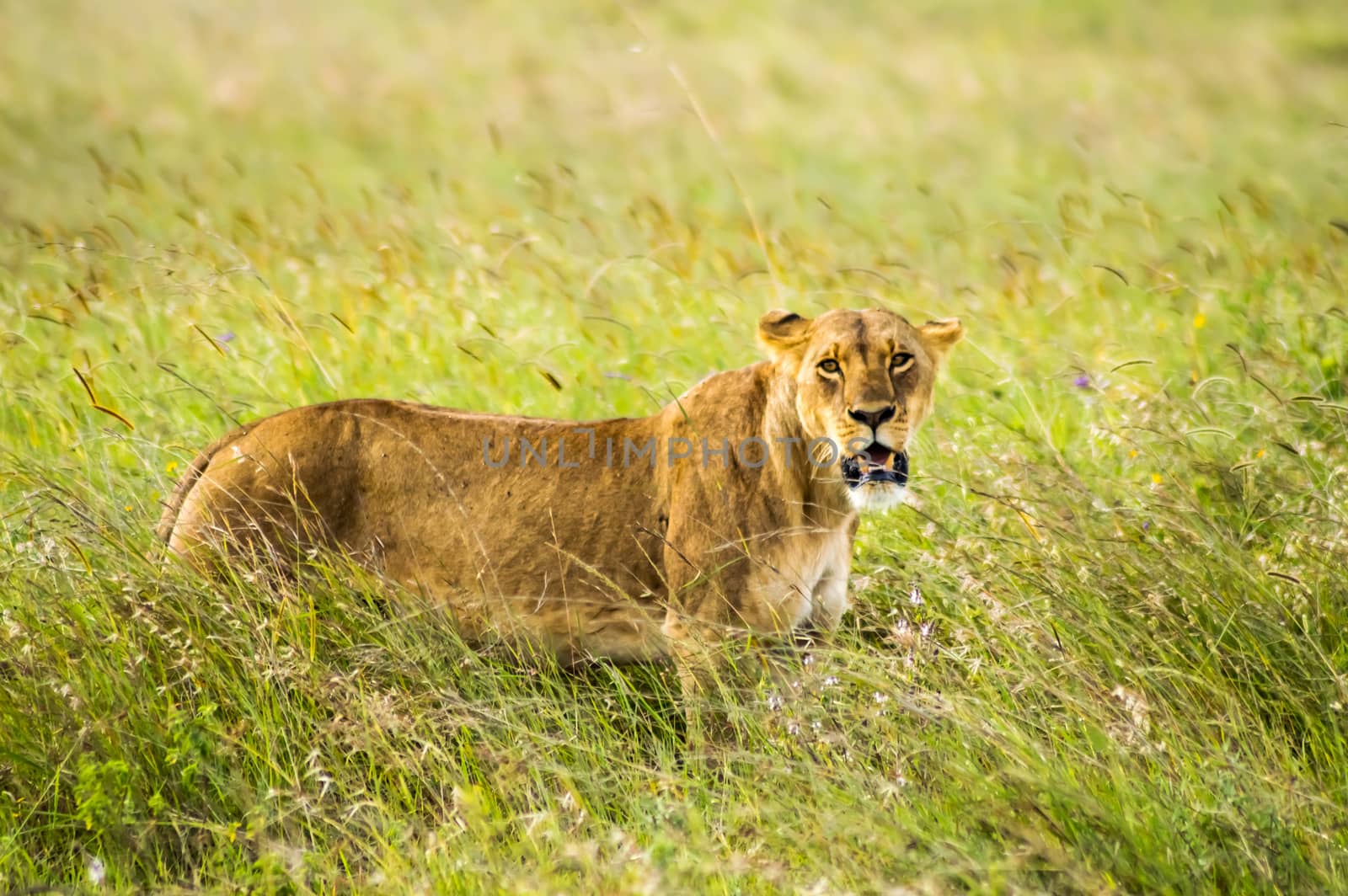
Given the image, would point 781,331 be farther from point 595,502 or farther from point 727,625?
point 727,625

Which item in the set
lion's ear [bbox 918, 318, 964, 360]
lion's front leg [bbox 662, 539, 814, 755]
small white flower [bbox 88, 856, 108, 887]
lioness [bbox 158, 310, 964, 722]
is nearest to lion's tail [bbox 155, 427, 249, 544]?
lioness [bbox 158, 310, 964, 722]

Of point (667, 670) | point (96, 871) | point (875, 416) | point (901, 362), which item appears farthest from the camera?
point (667, 670)

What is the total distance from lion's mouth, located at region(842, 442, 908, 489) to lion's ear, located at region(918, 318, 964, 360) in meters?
0.48

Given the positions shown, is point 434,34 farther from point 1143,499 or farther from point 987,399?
point 1143,499

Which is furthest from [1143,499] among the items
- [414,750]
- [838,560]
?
[414,750]

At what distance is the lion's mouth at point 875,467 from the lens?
13.5 ft

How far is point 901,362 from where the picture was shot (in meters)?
4.30

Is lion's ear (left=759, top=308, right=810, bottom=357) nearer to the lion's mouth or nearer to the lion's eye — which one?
the lion's eye

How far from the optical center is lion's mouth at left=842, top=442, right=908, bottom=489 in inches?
162

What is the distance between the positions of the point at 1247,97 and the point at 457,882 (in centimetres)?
2073

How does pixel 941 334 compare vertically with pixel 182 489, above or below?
above

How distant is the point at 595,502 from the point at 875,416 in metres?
0.98

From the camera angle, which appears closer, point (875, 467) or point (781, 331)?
point (875, 467)

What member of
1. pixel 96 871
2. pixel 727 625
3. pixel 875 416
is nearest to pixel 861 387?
pixel 875 416
